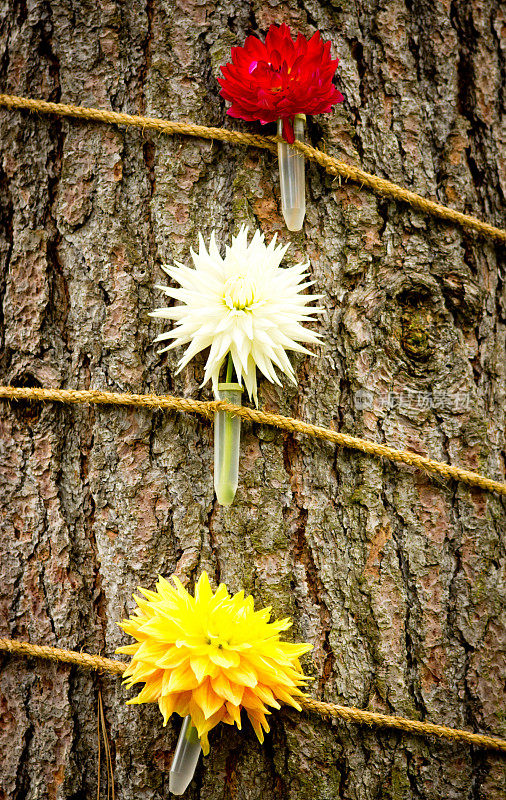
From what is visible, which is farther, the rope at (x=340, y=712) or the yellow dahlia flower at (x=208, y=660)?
the rope at (x=340, y=712)

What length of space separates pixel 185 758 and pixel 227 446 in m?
0.39

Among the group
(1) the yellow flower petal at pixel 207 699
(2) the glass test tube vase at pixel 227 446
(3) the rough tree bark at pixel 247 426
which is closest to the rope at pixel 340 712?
(3) the rough tree bark at pixel 247 426

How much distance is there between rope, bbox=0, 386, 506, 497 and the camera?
0.85m

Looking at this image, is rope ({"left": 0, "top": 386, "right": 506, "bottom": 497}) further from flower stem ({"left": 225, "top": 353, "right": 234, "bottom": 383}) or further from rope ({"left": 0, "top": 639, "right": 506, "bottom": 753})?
rope ({"left": 0, "top": 639, "right": 506, "bottom": 753})

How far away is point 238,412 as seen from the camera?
Result: 0.84m

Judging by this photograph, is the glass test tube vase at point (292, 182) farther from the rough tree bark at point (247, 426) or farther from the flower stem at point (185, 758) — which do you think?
the flower stem at point (185, 758)

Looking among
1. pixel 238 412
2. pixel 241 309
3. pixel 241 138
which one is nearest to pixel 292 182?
pixel 241 138

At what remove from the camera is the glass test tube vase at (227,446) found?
0.83 metres

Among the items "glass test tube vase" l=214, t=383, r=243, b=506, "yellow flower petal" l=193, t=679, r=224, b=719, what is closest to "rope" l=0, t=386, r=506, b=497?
"glass test tube vase" l=214, t=383, r=243, b=506

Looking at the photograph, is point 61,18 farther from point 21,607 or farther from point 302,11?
point 21,607

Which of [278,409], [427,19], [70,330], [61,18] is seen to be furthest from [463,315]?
[61,18]

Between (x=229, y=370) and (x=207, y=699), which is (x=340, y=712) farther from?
(x=229, y=370)

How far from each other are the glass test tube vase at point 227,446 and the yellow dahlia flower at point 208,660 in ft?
0.40

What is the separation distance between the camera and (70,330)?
0.92 metres
